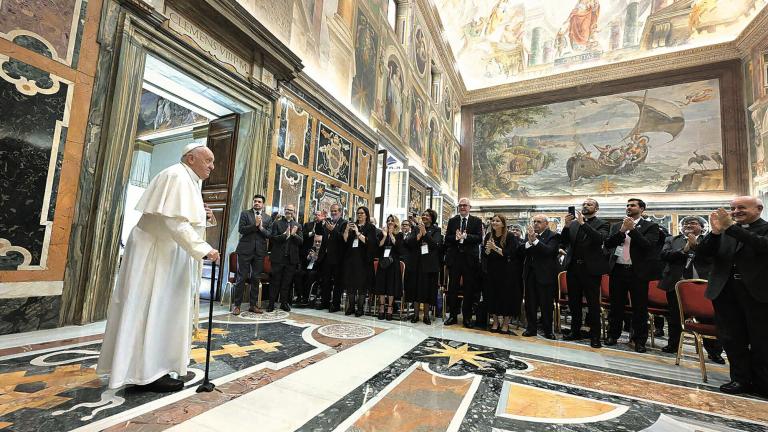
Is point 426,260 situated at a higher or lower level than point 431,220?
lower

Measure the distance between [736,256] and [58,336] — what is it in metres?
6.59

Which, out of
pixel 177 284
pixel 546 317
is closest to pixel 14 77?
pixel 177 284

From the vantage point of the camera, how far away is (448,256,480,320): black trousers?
17.5 feet

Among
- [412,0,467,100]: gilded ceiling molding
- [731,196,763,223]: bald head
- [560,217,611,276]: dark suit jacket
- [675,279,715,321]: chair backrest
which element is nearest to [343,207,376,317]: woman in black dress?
[560,217,611,276]: dark suit jacket

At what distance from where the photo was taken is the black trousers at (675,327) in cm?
429

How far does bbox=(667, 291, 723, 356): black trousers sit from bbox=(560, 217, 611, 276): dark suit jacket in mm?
943

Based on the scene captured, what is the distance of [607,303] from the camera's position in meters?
5.28

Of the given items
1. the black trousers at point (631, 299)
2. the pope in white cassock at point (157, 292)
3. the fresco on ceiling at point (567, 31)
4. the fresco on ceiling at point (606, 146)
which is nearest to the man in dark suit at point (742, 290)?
the black trousers at point (631, 299)

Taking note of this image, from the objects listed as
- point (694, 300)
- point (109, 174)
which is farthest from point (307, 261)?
point (694, 300)

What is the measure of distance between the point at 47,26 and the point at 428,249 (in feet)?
17.9

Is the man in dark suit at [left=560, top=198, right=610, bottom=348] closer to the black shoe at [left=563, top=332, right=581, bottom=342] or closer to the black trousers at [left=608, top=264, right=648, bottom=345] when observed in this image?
the black shoe at [left=563, top=332, right=581, bottom=342]

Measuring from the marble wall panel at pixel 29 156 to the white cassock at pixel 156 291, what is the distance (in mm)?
2158

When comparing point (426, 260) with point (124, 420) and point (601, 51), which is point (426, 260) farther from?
point (601, 51)

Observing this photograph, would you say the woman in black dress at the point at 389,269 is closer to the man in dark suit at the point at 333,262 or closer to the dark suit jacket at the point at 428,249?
the dark suit jacket at the point at 428,249
